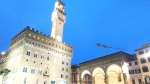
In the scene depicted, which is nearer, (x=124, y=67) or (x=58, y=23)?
(x=124, y=67)

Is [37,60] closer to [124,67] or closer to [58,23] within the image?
[58,23]

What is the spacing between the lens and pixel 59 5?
214 ft

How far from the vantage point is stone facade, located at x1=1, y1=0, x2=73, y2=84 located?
4175 centimetres

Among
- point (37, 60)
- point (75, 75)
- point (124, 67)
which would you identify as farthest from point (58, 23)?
point (124, 67)

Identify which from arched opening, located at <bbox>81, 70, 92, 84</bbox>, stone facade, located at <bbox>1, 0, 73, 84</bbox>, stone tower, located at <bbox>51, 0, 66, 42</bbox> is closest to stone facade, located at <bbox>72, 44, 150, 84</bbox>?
arched opening, located at <bbox>81, 70, 92, 84</bbox>

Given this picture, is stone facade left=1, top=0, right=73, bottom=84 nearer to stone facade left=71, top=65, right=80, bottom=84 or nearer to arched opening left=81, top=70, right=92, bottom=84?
stone facade left=71, top=65, right=80, bottom=84

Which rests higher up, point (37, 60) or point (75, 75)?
point (37, 60)

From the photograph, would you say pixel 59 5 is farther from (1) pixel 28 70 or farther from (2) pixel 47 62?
(1) pixel 28 70

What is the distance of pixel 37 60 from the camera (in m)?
45.2

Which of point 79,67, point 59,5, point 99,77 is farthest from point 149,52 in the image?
point 59,5

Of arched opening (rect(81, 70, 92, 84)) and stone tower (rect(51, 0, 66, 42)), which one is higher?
stone tower (rect(51, 0, 66, 42))

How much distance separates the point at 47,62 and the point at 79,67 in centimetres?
1288

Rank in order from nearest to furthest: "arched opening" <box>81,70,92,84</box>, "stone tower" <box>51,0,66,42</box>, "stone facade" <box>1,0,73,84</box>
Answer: "stone facade" <box>1,0,73,84</box> → "arched opening" <box>81,70,92,84</box> → "stone tower" <box>51,0,66,42</box>

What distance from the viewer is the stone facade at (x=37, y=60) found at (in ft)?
137
